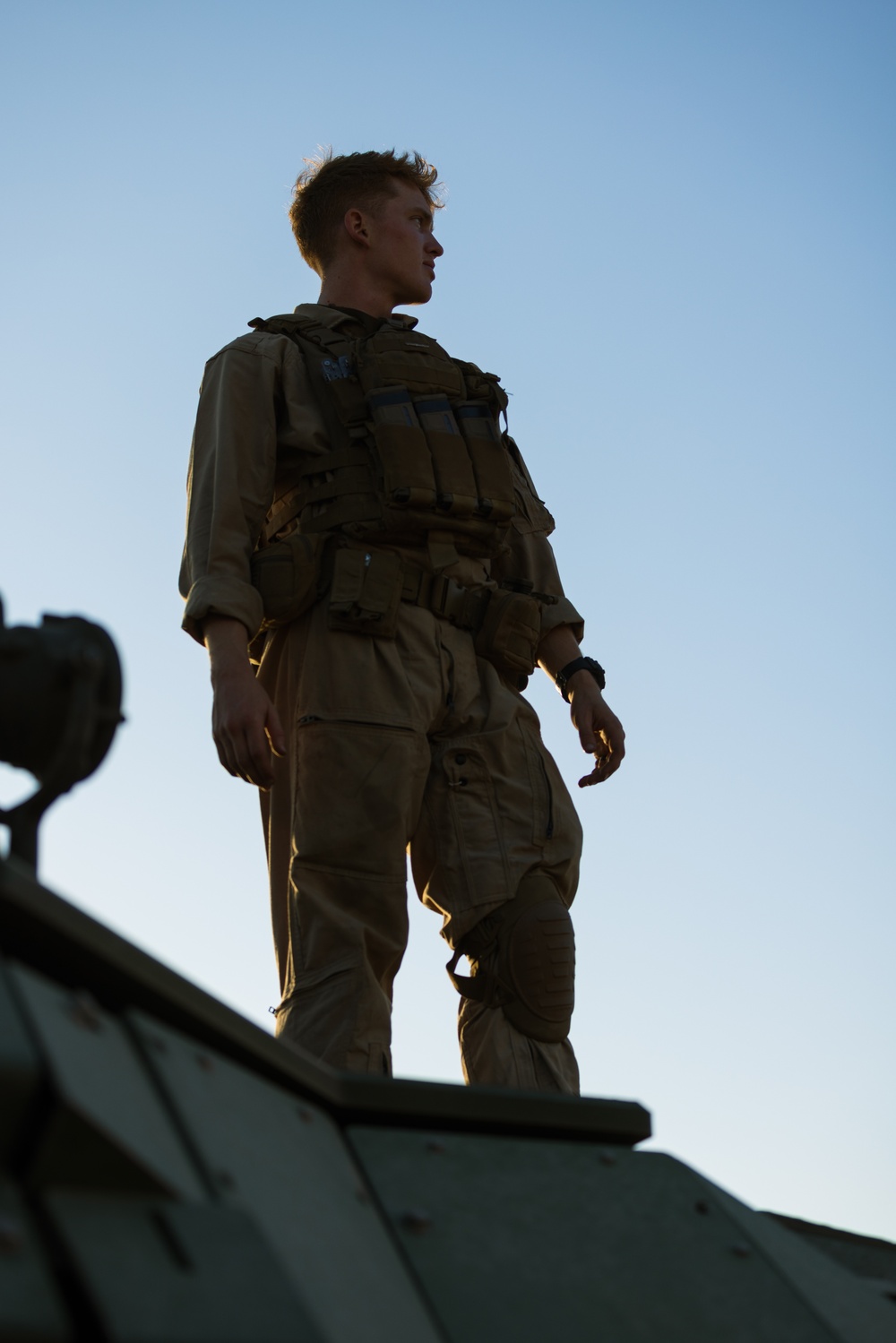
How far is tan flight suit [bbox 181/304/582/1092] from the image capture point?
2.91 m

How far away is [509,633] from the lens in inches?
133

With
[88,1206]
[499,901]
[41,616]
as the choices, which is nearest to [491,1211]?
[88,1206]

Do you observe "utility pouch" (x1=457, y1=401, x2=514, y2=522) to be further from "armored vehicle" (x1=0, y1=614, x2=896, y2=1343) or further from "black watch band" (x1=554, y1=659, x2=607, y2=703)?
"armored vehicle" (x1=0, y1=614, x2=896, y2=1343)

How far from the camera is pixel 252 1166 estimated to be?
1.30 m

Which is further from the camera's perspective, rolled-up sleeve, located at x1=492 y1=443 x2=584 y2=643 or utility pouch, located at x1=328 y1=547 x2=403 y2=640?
rolled-up sleeve, located at x1=492 y1=443 x2=584 y2=643

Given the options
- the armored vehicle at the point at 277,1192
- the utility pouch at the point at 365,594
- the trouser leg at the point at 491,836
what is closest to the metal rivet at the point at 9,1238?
the armored vehicle at the point at 277,1192

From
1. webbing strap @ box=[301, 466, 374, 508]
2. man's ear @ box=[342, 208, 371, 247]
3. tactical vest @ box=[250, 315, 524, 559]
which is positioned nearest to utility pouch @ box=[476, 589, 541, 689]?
tactical vest @ box=[250, 315, 524, 559]

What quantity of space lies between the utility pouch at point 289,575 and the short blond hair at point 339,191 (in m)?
1.03

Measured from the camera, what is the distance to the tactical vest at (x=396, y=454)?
3312mm

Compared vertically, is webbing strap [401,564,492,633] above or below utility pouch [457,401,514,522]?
below

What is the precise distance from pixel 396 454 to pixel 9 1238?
2454 millimetres

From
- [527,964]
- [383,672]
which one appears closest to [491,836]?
[527,964]

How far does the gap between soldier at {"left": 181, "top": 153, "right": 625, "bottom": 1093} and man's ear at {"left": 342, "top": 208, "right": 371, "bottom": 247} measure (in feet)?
0.80

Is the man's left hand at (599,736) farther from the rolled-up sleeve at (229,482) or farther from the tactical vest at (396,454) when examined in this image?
the rolled-up sleeve at (229,482)
